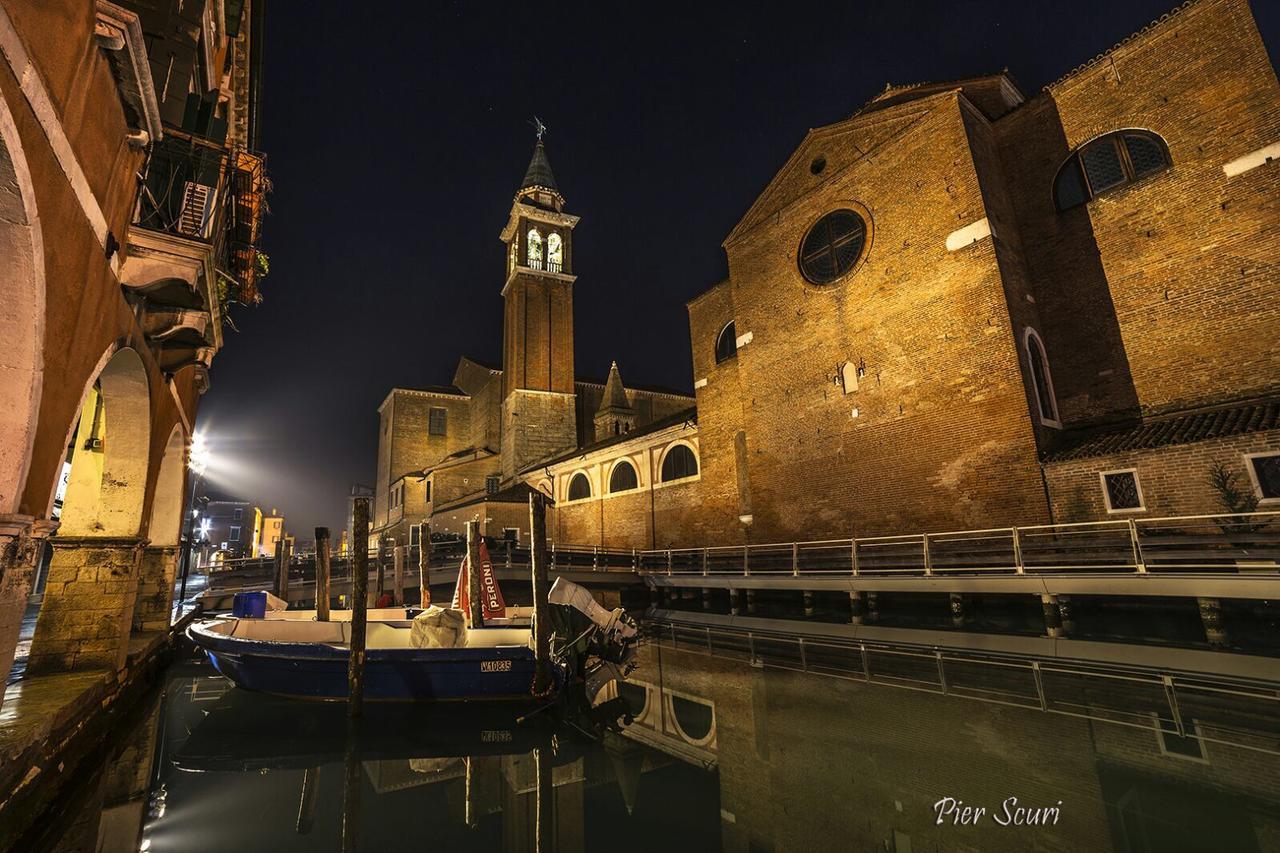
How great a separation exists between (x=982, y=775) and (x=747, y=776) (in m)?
2.02

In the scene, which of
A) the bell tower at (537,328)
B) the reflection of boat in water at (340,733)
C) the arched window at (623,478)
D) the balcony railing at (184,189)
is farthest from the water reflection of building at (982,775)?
the bell tower at (537,328)

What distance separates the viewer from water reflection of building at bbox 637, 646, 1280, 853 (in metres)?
3.95

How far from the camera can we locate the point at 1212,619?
8539 millimetres

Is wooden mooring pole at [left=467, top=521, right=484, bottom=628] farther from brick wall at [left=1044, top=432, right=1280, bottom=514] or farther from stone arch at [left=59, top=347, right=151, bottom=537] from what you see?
brick wall at [left=1044, top=432, right=1280, bottom=514]

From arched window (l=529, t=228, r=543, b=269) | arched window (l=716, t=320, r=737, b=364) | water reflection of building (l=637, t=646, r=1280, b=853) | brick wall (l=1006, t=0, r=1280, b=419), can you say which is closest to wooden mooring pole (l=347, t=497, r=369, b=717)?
water reflection of building (l=637, t=646, r=1280, b=853)

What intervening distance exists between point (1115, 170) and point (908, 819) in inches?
582

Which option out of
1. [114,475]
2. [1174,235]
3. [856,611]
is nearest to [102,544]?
[114,475]

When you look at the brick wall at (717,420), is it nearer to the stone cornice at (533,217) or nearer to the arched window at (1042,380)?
the arched window at (1042,380)

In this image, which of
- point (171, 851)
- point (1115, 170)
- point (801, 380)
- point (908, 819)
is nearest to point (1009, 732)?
point (908, 819)

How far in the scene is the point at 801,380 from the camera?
16203mm

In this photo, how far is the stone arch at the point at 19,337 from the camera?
134 inches

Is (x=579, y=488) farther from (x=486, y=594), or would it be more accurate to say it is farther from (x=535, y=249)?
(x=535, y=249)

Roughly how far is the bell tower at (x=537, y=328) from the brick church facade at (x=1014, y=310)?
17.7 m

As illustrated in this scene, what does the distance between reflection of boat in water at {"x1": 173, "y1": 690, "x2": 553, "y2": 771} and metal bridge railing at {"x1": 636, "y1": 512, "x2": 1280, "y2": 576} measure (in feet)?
27.6
